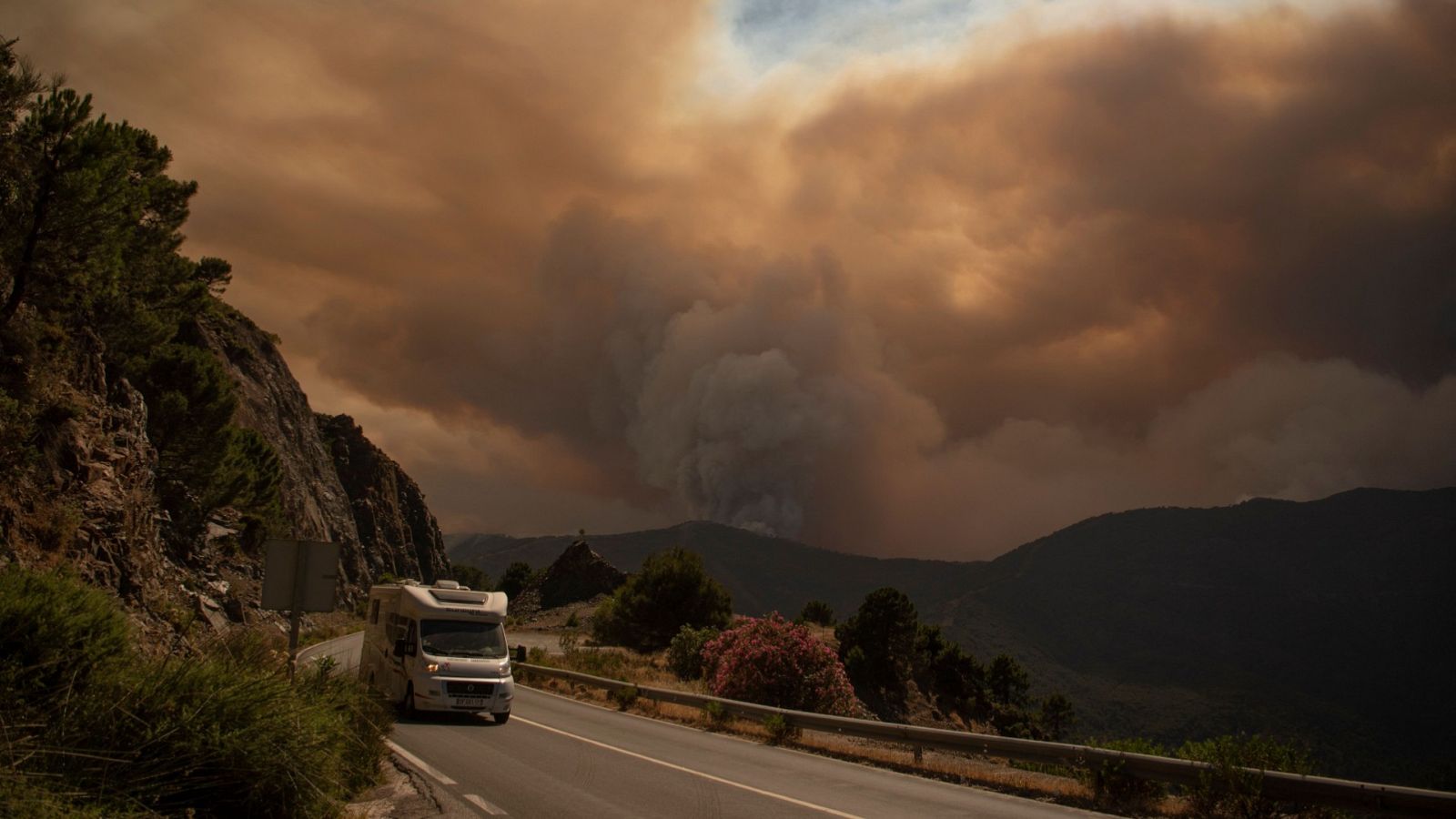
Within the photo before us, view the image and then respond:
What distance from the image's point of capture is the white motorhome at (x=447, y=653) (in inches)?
716

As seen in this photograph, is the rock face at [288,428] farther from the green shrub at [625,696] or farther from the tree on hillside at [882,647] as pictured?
the green shrub at [625,696]

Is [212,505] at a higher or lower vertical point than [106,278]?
lower

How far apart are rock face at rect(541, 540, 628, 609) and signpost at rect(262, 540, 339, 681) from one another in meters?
95.2

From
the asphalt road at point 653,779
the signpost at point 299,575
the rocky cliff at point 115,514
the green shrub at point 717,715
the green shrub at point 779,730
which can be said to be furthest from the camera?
the rocky cliff at point 115,514

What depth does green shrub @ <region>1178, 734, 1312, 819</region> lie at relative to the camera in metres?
10.5

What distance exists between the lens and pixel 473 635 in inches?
746

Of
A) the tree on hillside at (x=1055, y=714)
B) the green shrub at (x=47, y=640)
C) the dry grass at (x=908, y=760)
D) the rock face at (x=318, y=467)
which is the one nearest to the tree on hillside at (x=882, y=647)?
the tree on hillside at (x=1055, y=714)

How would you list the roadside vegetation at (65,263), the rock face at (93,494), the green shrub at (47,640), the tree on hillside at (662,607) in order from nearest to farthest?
1. the green shrub at (47,640)
2. the rock face at (93,494)
3. the roadside vegetation at (65,263)
4. the tree on hillside at (662,607)

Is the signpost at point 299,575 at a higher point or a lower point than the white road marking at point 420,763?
higher

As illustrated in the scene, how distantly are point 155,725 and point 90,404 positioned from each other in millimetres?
26002

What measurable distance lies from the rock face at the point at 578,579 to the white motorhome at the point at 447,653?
87811 mm

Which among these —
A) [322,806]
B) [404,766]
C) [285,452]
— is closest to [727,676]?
[404,766]

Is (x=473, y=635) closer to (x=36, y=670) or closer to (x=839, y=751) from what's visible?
(x=839, y=751)

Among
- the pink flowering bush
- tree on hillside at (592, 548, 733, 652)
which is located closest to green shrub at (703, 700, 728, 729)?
the pink flowering bush
